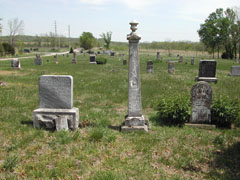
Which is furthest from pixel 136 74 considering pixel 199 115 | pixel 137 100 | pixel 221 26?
pixel 221 26

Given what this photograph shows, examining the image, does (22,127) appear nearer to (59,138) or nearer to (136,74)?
(59,138)

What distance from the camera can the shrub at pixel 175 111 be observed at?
259 inches

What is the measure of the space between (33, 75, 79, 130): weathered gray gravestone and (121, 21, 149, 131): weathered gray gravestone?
1457 millimetres

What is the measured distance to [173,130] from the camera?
6.24 meters

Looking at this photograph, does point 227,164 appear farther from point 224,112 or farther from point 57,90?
point 57,90

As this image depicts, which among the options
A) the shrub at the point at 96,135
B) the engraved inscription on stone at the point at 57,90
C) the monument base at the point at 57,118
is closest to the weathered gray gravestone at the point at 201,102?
the shrub at the point at 96,135

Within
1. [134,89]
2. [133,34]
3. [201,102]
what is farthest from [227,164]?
[133,34]

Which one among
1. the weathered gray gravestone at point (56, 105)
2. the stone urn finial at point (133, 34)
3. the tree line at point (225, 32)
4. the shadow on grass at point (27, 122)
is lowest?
the shadow on grass at point (27, 122)

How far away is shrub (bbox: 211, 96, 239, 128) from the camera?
639 cm

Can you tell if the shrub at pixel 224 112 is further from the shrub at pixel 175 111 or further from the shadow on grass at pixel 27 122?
the shadow on grass at pixel 27 122

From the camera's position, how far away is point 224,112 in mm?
6434

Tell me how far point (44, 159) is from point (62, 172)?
25.9 inches

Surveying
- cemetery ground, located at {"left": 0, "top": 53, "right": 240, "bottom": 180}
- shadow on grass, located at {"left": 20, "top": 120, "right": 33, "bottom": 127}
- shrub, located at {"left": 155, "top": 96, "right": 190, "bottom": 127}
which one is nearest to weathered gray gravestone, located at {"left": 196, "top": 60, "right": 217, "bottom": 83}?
shrub, located at {"left": 155, "top": 96, "right": 190, "bottom": 127}

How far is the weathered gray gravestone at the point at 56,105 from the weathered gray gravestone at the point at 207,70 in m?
11.1
